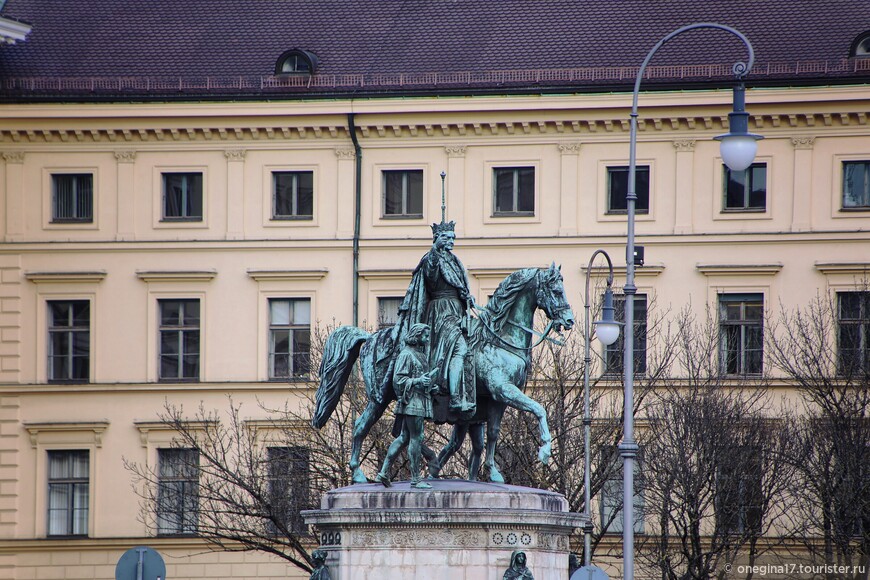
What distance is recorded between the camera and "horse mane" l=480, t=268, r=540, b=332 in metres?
29.2

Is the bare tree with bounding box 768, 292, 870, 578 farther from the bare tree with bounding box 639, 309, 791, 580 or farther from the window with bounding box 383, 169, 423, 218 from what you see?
the window with bounding box 383, 169, 423, 218

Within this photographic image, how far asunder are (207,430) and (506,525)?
27.0m

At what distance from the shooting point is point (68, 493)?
195 feet

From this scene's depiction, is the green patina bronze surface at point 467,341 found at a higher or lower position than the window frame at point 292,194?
lower

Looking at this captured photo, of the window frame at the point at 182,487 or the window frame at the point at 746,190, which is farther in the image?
the window frame at the point at 746,190

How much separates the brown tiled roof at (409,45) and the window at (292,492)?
11.6 m

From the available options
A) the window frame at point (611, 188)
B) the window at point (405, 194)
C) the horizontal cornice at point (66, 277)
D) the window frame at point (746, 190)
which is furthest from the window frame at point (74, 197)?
the window frame at point (746, 190)

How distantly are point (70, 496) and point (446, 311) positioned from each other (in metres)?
32.1

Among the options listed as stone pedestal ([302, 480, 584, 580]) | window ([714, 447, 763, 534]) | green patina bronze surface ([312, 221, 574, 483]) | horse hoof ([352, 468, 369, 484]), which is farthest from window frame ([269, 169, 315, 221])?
stone pedestal ([302, 480, 584, 580])

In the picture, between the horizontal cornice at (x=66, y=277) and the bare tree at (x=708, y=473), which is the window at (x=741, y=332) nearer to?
the bare tree at (x=708, y=473)

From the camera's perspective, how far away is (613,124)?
58.1m

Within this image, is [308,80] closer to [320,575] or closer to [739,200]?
[739,200]

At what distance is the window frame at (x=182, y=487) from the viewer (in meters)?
54.0

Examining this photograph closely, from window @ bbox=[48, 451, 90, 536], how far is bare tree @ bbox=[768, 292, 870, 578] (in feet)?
60.0
